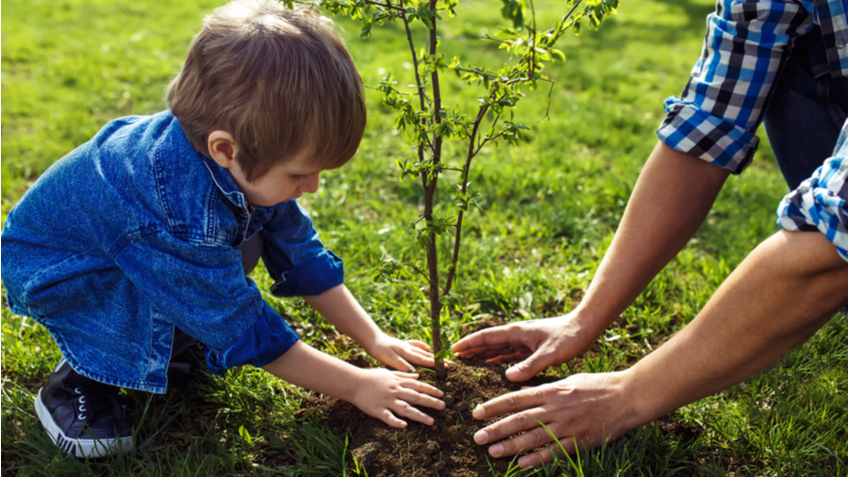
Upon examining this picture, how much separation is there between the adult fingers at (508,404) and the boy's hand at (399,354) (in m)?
0.31

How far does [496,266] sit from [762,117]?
1.28m

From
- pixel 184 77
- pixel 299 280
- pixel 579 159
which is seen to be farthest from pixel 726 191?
pixel 184 77

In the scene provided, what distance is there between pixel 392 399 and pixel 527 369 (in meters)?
0.46

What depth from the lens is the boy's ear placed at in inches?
64.4

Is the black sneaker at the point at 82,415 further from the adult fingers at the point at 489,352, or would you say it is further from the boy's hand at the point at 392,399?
the adult fingers at the point at 489,352

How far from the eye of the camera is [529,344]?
2.13 metres

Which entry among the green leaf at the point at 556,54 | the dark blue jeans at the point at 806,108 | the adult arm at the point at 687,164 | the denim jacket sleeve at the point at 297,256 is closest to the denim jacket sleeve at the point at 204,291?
the denim jacket sleeve at the point at 297,256

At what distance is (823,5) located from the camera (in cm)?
175

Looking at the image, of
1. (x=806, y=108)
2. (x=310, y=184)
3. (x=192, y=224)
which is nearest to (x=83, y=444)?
(x=192, y=224)

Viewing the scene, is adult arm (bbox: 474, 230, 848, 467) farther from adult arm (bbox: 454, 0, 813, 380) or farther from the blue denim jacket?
the blue denim jacket

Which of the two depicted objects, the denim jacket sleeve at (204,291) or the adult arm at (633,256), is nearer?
the denim jacket sleeve at (204,291)

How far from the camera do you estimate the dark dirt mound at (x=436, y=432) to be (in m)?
1.77

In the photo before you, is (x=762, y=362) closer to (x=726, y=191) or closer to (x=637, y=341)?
(x=637, y=341)

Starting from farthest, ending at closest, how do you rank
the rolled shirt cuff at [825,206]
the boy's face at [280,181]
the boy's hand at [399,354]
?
the boy's hand at [399,354], the boy's face at [280,181], the rolled shirt cuff at [825,206]
